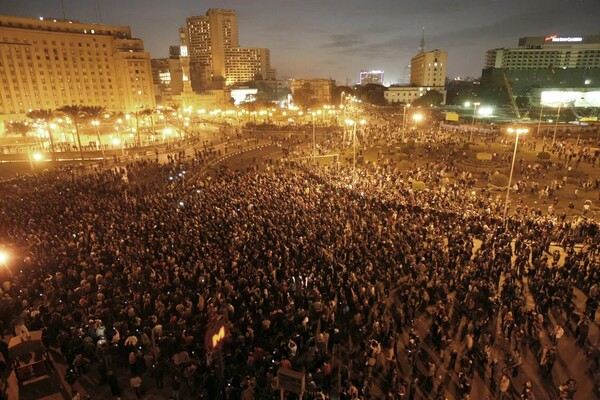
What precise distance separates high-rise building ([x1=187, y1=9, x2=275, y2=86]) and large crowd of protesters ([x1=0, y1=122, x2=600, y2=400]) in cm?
16310

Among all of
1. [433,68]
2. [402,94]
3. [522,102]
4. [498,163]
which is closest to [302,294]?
[498,163]

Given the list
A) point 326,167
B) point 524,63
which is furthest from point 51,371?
point 524,63

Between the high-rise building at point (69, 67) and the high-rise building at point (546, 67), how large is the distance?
97527 millimetres

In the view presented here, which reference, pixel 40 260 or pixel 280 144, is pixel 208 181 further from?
pixel 280 144

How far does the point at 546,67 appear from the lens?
121062mm

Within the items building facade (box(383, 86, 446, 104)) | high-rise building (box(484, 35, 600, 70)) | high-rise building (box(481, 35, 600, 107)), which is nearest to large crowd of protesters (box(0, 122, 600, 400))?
high-rise building (box(481, 35, 600, 107))

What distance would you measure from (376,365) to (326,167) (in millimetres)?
25078

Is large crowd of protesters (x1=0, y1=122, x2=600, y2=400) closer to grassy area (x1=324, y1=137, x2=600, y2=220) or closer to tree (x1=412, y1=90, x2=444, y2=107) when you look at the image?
grassy area (x1=324, y1=137, x2=600, y2=220)

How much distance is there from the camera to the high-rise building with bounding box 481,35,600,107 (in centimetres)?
10506

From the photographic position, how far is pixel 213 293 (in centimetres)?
1202

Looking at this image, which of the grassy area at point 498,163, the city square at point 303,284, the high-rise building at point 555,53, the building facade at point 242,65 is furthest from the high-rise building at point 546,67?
the building facade at point 242,65

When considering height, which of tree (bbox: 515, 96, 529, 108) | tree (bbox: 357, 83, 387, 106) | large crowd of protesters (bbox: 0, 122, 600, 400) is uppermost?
tree (bbox: 357, 83, 387, 106)

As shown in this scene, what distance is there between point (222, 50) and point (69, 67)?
4218 inches

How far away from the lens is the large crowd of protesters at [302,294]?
934 centimetres
